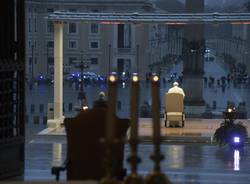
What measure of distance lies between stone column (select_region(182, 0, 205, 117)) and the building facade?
43.1m

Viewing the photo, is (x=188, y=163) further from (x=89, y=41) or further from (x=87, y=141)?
(x=89, y=41)

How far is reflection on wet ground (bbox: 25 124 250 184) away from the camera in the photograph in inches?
457

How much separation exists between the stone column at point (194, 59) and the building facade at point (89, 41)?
1697 inches

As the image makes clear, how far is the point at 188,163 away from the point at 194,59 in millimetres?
16418

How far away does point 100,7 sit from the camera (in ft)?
248

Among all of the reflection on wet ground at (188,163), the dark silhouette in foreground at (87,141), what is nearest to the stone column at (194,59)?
the reflection on wet ground at (188,163)

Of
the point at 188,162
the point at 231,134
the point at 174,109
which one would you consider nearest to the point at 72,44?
the point at 174,109

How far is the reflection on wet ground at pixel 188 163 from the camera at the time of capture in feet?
38.1

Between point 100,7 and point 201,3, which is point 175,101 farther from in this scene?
point 100,7

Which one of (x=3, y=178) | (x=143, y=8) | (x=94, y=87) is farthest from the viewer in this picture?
(x=143, y=8)

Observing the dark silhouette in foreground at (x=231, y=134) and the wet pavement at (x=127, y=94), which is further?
the wet pavement at (x=127, y=94)

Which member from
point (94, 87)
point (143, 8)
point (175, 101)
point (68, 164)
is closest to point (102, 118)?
point (68, 164)

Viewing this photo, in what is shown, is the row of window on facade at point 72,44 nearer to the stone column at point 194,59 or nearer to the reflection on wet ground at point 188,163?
the stone column at point 194,59

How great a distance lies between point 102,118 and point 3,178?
354 cm
